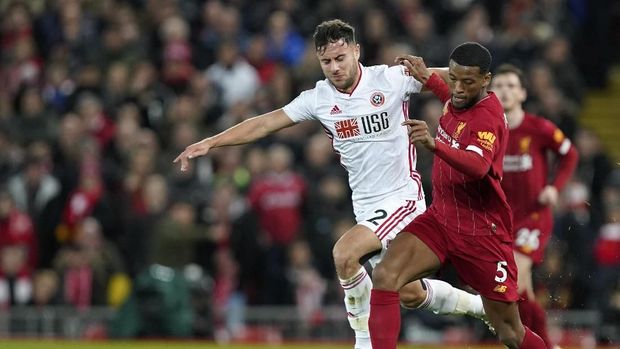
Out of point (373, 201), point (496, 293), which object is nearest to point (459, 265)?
point (496, 293)

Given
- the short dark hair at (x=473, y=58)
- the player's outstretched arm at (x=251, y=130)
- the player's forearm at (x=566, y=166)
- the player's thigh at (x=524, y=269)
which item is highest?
the short dark hair at (x=473, y=58)

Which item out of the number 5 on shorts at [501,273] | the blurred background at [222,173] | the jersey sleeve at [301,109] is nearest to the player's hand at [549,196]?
the number 5 on shorts at [501,273]

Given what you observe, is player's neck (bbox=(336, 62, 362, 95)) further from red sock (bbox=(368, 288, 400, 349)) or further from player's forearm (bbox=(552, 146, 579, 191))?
player's forearm (bbox=(552, 146, 579, 191))

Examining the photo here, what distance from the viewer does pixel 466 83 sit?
9.59 meters

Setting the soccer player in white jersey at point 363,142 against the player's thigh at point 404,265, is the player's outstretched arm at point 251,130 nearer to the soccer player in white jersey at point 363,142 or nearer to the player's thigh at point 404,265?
the soccer player in white jersey at point 363,142

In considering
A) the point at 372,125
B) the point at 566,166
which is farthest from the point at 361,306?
the point at 566,166

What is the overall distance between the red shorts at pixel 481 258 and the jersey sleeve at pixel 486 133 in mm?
637

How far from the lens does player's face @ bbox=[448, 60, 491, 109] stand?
9.54m

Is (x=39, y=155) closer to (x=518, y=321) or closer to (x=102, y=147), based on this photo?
(x=102, y=147)

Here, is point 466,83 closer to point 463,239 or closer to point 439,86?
point 439,86

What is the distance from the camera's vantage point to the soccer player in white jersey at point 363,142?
10453 millimetres

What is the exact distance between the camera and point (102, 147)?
1880 cm

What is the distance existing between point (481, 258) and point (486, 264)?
5 centimetres

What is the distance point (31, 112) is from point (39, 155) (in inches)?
46.3
